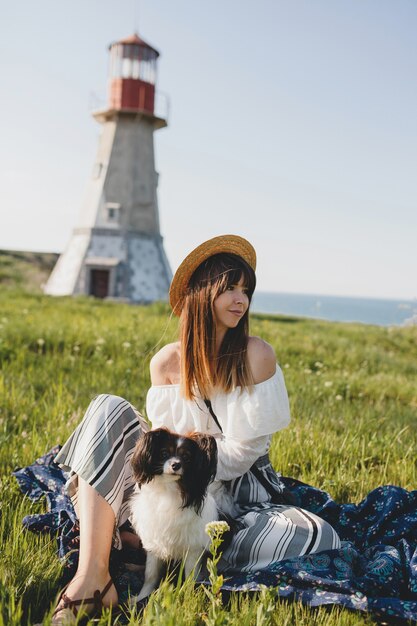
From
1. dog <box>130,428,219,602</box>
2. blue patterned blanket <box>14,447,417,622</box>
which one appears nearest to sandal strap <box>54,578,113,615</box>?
dog <box>130,428,219,602</box>

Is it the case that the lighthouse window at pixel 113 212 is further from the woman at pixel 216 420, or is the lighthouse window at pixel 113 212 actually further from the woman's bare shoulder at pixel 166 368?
the woman's bare shoulder at pixel 166 368

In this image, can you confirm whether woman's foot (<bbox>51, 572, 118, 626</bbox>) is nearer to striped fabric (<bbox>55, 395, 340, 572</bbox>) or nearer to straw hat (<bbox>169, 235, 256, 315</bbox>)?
striped fabric (<bbox>55, 395, 340, 572</bbox>)

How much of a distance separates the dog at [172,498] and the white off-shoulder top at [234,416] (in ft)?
1.10

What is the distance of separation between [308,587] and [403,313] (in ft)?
27.7

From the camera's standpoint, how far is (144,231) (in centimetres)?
2855

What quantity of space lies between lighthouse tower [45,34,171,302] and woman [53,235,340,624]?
24405 mm

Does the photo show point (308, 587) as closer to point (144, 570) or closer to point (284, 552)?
point (284, 552)

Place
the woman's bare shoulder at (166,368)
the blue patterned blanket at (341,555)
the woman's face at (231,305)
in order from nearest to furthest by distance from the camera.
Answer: the blue patterned blanket at (341,555)
the woman's face at (231,305)
the woman's bare shoulder at (166,368)

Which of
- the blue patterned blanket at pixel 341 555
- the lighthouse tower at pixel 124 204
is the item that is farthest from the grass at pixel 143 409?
the lighthouse tower at pixel 124 204

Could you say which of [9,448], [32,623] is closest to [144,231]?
[9,448]

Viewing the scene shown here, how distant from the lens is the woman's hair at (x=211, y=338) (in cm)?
324

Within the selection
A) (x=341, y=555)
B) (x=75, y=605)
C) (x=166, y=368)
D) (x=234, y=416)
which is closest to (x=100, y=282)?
(x=166, y=368)

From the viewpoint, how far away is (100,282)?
2797cm

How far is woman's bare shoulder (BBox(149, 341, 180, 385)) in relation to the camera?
11.3ft
